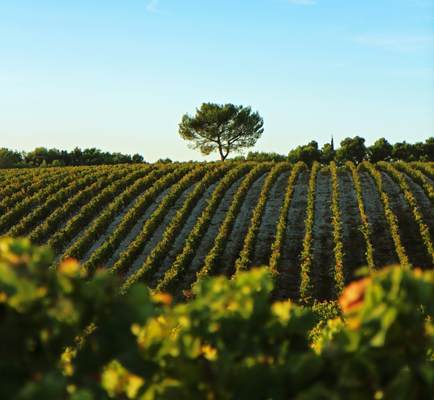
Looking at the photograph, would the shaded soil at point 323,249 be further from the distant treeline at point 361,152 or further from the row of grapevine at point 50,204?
the distant treeline at point 361,152

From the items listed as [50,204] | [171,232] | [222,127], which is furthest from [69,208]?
[222,127]

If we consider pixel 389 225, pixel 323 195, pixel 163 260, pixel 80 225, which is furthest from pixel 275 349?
pixel 323 195

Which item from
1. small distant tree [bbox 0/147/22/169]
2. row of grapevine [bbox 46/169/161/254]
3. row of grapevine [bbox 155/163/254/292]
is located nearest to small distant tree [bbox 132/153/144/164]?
small distant tree [bbox 0/147/22/169]

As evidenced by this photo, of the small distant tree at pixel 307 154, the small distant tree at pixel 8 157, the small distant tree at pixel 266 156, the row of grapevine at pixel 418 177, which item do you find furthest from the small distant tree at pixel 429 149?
the small distant tree at pixel 8 157

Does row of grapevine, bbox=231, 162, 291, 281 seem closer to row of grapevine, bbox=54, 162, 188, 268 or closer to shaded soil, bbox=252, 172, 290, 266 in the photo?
shaded soil, bbox=252, 172, 290, 266

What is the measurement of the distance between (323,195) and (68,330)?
90.6ft

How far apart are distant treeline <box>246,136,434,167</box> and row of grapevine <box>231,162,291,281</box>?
151ft

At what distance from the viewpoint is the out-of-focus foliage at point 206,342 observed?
2205 millimetres

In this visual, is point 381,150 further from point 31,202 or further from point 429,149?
point 31,202

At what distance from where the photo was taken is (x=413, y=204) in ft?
80.0

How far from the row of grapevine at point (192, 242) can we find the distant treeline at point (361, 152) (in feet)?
159

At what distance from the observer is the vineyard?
19.7m

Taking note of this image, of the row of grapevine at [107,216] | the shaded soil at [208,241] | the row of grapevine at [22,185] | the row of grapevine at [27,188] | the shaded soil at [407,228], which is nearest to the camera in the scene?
the shaded soil at [208,241]

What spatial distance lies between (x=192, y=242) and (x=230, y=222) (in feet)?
9.67
